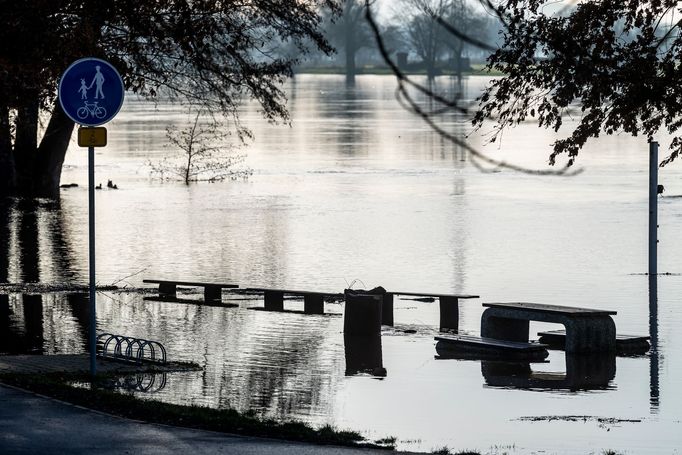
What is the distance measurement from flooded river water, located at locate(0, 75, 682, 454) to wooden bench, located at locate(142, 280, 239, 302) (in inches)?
17.6

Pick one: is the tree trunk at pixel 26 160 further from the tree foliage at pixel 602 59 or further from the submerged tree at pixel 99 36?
the tree foliage at pixel 602 59

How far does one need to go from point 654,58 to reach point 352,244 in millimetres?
14234

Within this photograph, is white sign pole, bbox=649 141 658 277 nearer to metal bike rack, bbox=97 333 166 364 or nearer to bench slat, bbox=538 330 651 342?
bench slat, bbox=538 330 651 342

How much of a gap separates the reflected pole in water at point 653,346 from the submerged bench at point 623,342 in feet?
0.40

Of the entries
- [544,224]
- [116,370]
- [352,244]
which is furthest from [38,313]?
[544,224]

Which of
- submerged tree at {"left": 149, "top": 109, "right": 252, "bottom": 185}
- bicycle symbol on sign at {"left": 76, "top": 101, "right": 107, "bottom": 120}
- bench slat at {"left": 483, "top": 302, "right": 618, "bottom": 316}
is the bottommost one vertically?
bench slat at {"left": 483, "top": 302, "right": 618, "bottom": 316}

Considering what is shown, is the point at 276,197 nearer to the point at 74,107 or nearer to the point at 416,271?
the point at 416,271

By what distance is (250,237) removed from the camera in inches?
1204

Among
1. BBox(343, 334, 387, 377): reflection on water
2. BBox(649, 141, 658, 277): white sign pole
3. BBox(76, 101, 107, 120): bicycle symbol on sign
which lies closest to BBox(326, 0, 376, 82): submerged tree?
BBox(76, 101, 107, 120): bicycle symbol on sign

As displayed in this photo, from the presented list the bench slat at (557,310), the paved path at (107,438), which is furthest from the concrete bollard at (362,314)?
the paved path at (107,438)

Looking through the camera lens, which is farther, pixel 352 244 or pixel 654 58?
pixel 352 244

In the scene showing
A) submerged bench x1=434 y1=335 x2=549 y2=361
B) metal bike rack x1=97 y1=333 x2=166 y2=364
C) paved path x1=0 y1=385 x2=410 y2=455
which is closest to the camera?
paved path x1=0 y1=385 x2=410 y2=455

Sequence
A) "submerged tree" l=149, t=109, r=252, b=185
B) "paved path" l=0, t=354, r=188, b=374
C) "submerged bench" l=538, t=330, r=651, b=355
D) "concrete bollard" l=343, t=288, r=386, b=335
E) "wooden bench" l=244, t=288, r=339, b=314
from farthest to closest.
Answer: "submerged tree" l=149, t=109, r=252, b=185
"wooden bench" l=244, t=288, r=339, b=314
"concrete bollard" l=343, t=288, r=386, b=335
"submerged bench" l=538, t=330, r=651, b=355
"paved path" l=0, t=354, r=188, b=374

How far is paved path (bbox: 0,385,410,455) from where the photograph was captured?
9602mm
